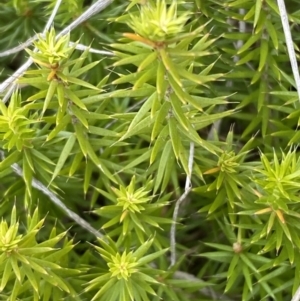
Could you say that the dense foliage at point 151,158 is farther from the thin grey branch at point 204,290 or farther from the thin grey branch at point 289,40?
the thin grey branch at point 289,40

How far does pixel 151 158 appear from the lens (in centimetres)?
112

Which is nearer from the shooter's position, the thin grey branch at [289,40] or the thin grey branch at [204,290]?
the thin grey branch at [289,40]

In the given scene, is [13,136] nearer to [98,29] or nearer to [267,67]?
[98,29]

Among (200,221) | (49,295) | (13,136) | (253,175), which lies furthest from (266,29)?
(49,295)

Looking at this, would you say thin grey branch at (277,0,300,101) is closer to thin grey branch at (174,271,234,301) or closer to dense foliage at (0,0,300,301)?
dense foliage at (0,0,300,301)

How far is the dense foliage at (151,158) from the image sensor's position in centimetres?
107

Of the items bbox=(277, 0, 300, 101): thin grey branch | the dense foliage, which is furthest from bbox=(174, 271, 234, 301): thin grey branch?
bbox=(277, 0, 300, 101): thin grey branch

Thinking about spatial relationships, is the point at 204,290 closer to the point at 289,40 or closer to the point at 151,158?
the point at 151,158

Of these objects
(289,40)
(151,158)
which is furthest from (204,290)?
(289,40)

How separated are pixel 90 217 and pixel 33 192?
12.1 inches

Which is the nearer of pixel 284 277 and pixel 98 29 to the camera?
pixel 284 277

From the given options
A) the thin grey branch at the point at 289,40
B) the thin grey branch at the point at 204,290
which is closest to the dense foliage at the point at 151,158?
the thin grey branch at the point at 204,290

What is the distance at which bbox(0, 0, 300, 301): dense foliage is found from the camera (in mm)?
1066

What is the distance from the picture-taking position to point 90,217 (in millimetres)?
1621
